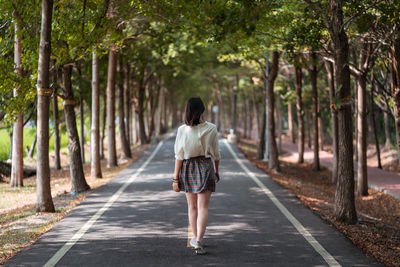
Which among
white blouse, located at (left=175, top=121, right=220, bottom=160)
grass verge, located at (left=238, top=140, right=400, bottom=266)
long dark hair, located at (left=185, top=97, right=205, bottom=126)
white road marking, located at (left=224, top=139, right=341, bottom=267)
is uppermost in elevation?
long dark hair, located at (left=185, top=97, right=205, bottom=126)

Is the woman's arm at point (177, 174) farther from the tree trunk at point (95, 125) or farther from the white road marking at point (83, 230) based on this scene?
the tree trunk at point (95, 125)

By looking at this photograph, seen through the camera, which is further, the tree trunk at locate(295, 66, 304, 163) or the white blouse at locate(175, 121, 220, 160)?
the tree trunk at locate(295, 66, 304, 163)

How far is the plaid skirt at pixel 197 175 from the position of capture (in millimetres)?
6863

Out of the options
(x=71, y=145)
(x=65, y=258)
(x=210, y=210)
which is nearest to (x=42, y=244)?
(x=65, y=258)

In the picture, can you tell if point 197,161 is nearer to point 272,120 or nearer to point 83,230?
point 83,230

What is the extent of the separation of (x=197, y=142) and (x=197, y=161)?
0.87 feet

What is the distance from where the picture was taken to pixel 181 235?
26.9 ft

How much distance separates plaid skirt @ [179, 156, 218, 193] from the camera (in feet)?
22.5

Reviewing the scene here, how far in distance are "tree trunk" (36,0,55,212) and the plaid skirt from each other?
183 inches

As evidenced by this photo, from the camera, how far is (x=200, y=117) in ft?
22.9

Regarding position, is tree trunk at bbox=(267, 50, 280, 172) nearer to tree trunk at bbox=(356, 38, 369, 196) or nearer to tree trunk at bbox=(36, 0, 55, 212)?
tree trunk at bbox=(356, 38, 369, 196)

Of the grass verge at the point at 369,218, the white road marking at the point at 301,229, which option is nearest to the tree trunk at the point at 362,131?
the grass verge at the point at 369,218

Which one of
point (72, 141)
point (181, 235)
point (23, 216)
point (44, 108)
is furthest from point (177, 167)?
point (72, 141)

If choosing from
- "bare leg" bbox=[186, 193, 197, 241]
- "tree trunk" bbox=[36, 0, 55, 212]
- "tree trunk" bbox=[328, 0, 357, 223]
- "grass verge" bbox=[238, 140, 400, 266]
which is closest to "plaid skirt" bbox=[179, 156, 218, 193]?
"bare leg" bbox=[186, 193, 197, 241]
